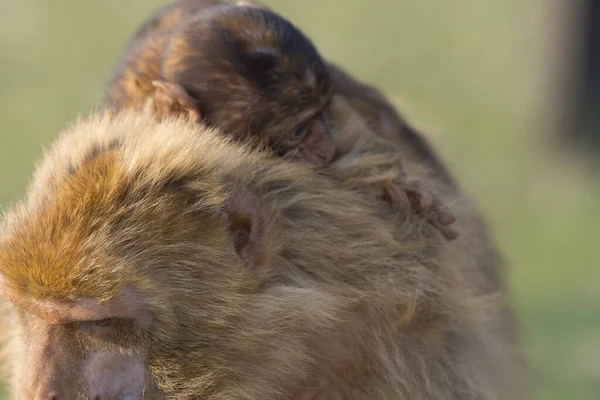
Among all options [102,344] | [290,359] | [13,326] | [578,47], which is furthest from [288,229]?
[578,47]

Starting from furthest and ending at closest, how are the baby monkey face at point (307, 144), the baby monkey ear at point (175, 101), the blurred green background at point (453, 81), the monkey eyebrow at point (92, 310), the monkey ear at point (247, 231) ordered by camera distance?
the blurred green background at point (453, 81), the baby monkey face at point (307, 144), the baby monkey ear at point (175, 101), the monkey ear at point (247, 231), the monkey eyebrow at point (92, 310)

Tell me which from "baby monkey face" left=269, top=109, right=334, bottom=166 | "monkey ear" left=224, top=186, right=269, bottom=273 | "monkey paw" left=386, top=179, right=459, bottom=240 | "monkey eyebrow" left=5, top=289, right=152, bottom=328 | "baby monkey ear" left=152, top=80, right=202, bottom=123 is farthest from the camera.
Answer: "monkey paw" left=386, top=179, right=459, bottom=240

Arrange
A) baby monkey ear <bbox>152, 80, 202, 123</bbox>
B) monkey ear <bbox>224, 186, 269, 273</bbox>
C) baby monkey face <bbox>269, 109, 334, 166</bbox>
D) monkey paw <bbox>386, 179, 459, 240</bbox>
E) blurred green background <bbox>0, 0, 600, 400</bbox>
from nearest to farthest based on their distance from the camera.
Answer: monkey ear <bbox>224, 186, 269, 273</bbox>
baby monkey ear <bbox>152, 80, 202, 123</bbox>
baby monkey face <bbox>269, 109, 334, 166</bbox>
monkey paw <bbox>386, 179, 459, 240</bbox>
blurred green background <bbox>0, 0, 600, 400</bbox>

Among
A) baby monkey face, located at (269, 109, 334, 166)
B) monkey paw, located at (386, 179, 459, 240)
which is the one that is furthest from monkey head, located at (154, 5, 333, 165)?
monkey paw, located at (386, 179, 459, 240)

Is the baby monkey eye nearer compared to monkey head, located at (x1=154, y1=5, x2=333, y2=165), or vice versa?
the baby monkey eye

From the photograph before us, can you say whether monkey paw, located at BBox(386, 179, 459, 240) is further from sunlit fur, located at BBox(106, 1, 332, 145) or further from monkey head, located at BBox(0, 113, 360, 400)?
monkey head, located at BBox(0, 113, 360, 400)

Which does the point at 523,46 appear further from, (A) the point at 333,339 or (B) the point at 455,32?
(A) the point at 333,339

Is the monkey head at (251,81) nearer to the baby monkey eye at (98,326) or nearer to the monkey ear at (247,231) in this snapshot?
the monkey ear at (247,231)

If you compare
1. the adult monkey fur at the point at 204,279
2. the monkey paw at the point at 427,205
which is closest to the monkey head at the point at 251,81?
the adult monkey fur at the point at 204,279
